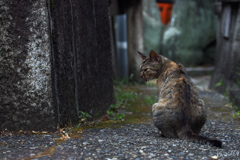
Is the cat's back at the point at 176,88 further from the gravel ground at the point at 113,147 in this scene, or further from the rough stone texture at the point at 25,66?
the rough stone texture at the point at 25,66

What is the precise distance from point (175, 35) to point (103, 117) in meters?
7.45

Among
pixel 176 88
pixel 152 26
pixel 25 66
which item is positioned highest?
pixel 152 26

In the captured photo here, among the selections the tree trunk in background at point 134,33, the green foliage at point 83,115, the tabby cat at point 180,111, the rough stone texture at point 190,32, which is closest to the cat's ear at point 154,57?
the tabby cat at point 180,111

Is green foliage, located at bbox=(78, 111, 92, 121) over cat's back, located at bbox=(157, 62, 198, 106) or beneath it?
beneath

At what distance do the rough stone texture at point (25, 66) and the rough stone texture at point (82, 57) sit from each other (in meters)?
0.19

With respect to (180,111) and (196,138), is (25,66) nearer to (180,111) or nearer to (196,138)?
(180,111)

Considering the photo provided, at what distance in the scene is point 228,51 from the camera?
7855 millimetres

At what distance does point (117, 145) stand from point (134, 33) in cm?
633

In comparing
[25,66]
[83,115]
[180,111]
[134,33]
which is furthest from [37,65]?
[134,33]

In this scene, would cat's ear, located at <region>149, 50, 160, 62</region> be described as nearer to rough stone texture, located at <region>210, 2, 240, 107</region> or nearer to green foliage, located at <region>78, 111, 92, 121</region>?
green foliage, located at <region>78, 111, 92, 121</region>

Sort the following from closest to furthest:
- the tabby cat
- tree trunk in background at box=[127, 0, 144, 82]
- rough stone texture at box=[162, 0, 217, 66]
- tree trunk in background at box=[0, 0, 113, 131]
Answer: the tabby cat, tree trunk in background at box=[0, 0, 113, 131], tree trunk in background at box=[127, 0, 144, 82], rough stone texture at box=[162, 0, 217, 66]

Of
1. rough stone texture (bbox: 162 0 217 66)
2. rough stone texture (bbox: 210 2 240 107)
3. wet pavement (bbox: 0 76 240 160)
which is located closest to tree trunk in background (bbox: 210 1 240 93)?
rough stone texture (bbox: 210 2 240 107)

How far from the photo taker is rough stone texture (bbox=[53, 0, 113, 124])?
4004 millimetres

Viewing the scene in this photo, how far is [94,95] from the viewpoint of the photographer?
16.1 ft
